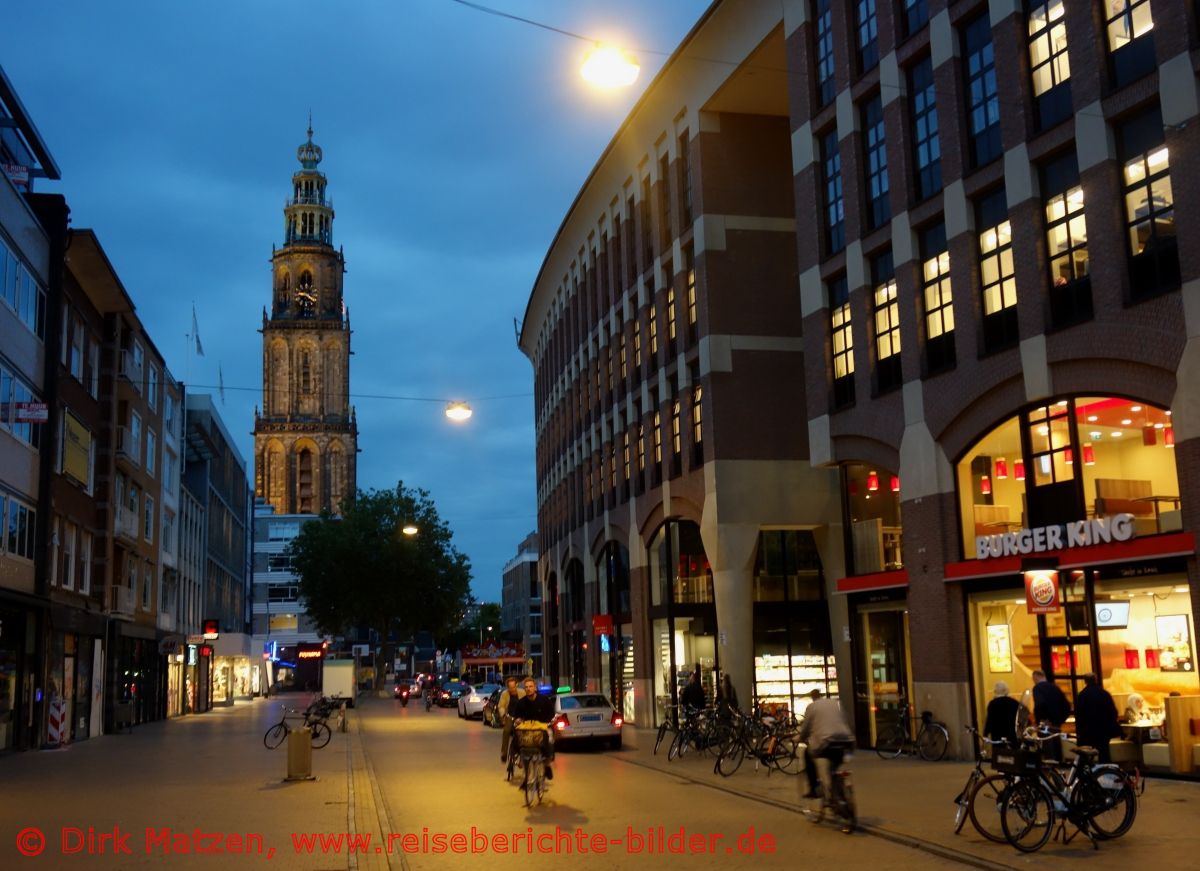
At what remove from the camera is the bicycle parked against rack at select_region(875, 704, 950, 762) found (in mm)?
24984

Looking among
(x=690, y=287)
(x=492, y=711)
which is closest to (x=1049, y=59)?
(x=690, y=287)

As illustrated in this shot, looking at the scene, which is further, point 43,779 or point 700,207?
point 700,207

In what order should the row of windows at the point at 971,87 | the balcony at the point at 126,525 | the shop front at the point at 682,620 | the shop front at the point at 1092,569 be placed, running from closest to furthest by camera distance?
the shop front at the point at 1092,569, the row of windows at the point at 971,87, the shop front at the point at 682,620, the balcony at the point at 126,525

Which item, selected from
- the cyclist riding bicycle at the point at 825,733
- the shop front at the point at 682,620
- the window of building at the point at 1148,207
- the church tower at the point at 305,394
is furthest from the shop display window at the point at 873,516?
the church tower at the point at 305,394

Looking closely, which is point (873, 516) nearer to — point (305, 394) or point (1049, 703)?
point (1049, 703)

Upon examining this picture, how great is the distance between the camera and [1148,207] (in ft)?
67.9

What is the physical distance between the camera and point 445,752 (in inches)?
1233

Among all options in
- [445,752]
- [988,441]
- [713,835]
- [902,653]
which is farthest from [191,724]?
[713,835]

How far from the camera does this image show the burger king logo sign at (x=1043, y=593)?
20984 mm

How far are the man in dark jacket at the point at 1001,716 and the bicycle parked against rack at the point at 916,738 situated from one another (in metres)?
7.31

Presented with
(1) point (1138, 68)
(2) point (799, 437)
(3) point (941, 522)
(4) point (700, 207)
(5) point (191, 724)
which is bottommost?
(5) point (191, 724)

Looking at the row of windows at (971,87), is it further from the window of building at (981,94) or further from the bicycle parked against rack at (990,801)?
the bicycle parked against rack at (990,801)

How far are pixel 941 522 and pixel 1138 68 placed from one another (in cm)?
931

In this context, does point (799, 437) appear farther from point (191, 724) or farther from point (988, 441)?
point (191, 724)
